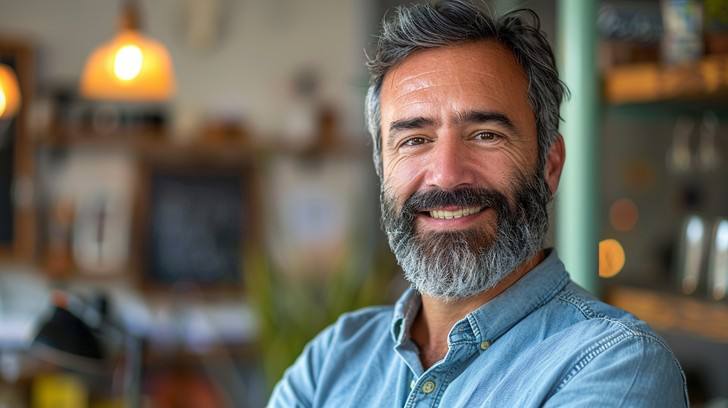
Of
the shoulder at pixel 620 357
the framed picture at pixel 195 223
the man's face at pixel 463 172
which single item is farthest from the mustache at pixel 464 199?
the framed picture at pixel 195 223

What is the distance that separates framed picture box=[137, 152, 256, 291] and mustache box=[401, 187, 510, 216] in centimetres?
356

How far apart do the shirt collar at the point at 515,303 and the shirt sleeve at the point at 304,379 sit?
0.96 feet

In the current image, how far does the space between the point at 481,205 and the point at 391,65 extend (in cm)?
29

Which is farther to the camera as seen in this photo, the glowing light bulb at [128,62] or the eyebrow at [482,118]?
the glowing light bulb at [128,62]

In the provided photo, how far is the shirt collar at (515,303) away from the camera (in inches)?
53.3

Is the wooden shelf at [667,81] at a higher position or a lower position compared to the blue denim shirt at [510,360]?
higher

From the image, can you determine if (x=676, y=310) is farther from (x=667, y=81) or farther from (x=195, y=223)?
(x=195, y=223)

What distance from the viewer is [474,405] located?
128 cm

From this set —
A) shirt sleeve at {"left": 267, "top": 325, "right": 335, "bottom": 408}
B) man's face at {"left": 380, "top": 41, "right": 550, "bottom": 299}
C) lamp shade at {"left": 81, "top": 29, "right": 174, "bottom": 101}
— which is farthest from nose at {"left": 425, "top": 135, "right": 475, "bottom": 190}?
lamp shade at {"left": 81, "top": 29, "right": 174, "bottom": 101}

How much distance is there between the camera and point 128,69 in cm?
325

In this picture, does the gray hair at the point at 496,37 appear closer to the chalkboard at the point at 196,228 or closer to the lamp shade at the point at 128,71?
the lamp shade at the point at 128,71

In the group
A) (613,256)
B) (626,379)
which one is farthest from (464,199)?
(613,256)

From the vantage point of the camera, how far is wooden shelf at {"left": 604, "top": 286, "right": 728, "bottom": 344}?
6.82 ft

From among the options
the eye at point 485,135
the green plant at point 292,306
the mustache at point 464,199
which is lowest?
the green plant at point 292,306
